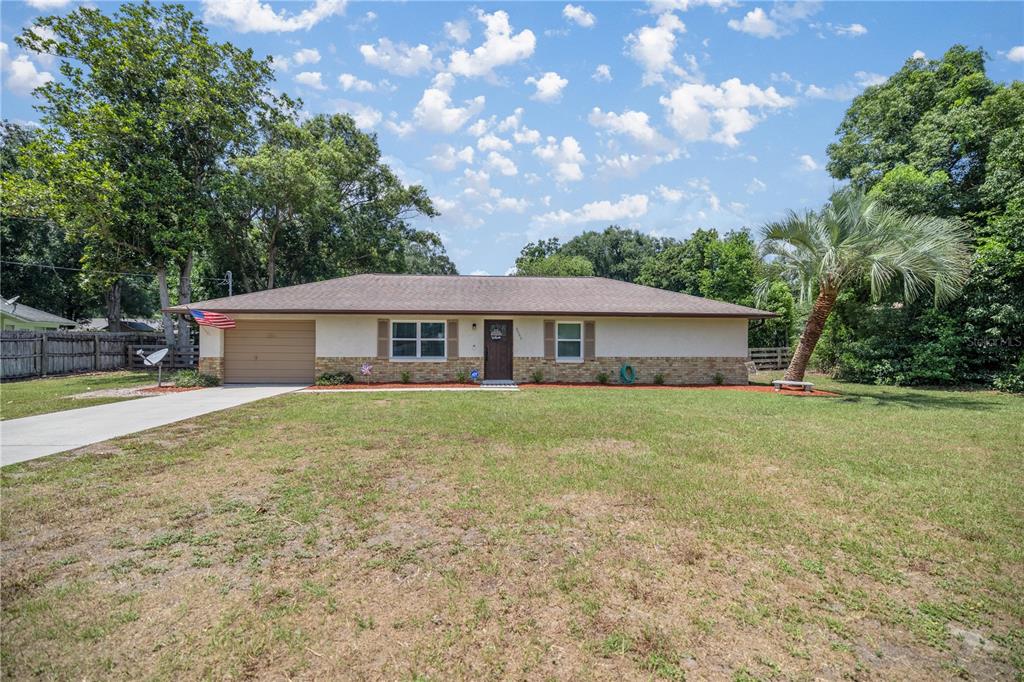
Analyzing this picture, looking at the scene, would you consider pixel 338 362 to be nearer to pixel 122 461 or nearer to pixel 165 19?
pixel 122 461

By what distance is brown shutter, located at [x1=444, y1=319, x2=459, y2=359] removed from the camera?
15.9 metres

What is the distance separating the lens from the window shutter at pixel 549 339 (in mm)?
16109

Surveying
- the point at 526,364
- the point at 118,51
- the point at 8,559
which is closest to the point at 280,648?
the point at 8,559

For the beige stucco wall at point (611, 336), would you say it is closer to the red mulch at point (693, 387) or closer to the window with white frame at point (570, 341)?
the window with white frame at point (570, 341)

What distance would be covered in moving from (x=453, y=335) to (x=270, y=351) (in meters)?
6.41

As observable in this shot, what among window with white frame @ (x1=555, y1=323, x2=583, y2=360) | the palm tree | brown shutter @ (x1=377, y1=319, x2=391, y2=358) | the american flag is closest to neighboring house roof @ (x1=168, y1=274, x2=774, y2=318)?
the american flag

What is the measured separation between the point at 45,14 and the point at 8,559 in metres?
23.8

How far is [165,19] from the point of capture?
19359 millimetres

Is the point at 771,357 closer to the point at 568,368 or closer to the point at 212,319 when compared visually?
the point at 568,368

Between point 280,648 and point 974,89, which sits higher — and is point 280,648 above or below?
below

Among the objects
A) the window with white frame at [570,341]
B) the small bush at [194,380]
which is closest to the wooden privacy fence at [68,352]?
the small bush at [194,380]

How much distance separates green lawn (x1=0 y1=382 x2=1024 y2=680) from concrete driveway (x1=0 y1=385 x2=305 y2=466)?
0.89 meters

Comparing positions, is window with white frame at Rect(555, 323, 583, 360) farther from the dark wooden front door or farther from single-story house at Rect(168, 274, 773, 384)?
the dark wooden front door

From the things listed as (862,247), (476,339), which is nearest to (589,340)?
(476,339)
